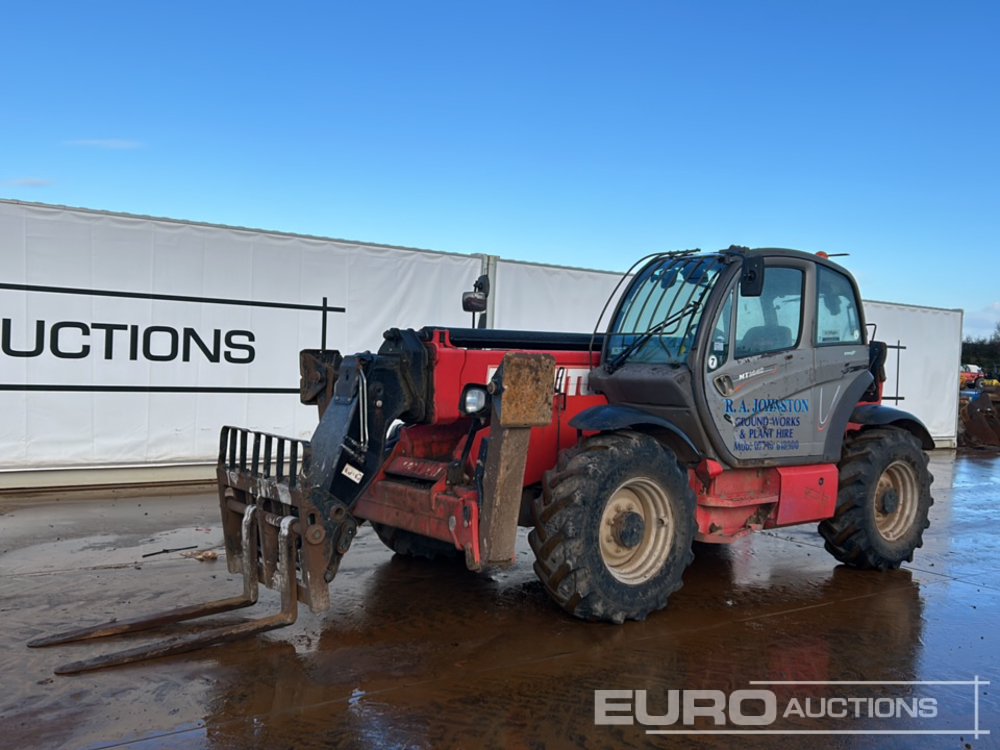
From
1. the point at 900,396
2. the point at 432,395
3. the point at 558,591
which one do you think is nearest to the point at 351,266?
the point at 432,395

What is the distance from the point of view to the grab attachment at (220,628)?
14.7ft

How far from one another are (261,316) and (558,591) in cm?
685

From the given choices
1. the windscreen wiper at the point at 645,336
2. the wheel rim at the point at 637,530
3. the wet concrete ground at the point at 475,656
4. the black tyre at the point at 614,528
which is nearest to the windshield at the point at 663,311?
the windscreen wiper at the point at 645,336

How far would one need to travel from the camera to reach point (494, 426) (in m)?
5.02

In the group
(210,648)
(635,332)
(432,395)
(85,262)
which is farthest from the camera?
(85,262)

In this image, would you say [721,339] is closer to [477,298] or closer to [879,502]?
[477,298]

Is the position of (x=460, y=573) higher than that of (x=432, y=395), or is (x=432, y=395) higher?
(x=432, y=395)

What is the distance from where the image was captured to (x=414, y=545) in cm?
682

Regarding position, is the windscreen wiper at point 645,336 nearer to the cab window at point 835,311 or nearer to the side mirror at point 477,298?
the side mirror at point 477,298

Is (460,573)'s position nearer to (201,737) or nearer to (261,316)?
(201,737)

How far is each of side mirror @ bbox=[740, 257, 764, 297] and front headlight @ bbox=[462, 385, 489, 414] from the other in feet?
6.05

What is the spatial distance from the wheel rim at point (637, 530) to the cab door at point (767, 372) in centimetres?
65

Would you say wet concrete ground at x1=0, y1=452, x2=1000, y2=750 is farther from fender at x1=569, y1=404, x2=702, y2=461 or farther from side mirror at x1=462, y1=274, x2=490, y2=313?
side mirror at x1=462, y1=274, x2=490, y2=313

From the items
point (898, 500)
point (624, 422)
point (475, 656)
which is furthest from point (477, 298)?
point (898, 500)
